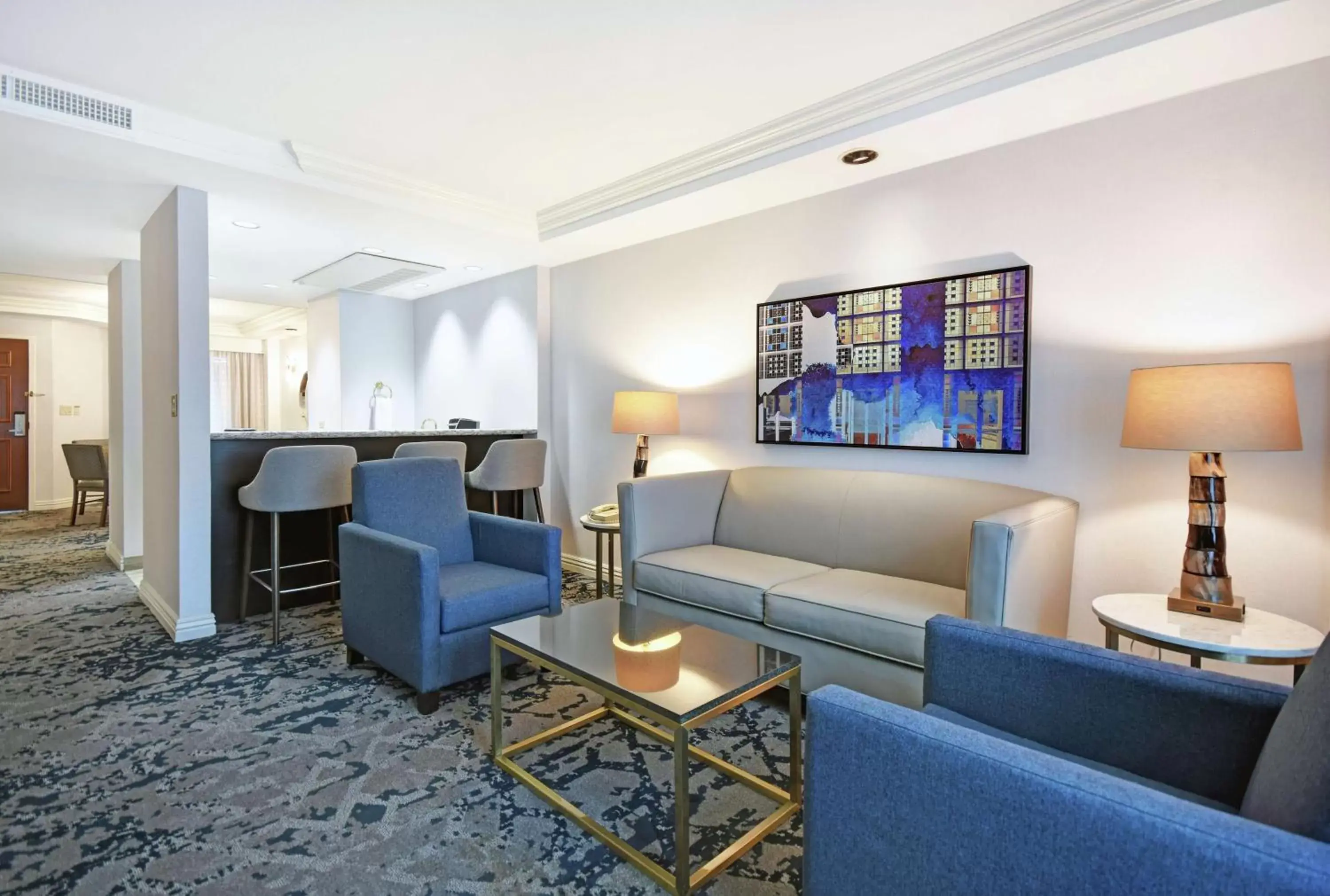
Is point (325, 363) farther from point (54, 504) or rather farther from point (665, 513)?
point (665, 513)

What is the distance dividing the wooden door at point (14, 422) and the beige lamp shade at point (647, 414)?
25.8 feet

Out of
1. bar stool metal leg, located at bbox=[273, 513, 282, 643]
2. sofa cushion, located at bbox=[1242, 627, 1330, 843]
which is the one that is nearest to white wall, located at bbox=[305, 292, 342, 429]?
bar stool metal leg, located at bbox=[273, 513, 282, 643]

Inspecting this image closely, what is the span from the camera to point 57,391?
25.4 ft

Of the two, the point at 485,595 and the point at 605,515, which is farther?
the point at 605,515

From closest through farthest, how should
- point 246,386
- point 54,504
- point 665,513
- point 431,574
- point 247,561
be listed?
point 431,574 < point 665,513 < point 247,561 < point 54,504 < point 246,386

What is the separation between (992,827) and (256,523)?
158 inches

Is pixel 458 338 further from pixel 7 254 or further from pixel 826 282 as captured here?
pixel 826 282

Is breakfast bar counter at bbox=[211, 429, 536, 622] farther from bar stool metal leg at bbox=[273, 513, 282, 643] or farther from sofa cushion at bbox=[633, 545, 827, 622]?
sofa cushion at bbox=[633, 545, 827, 622]

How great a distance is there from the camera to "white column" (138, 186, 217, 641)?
11.0 ft

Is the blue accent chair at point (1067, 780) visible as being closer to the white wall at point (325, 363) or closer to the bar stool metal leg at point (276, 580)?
the bar stool metal leg at point (276, 580)

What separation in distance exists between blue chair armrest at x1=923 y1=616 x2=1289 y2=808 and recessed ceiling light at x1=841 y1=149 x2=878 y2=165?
2180mm

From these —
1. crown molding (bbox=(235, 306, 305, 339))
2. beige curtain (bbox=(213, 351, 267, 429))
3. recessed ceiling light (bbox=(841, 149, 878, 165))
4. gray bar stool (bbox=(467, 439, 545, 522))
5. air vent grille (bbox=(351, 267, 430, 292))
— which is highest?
crown molding (bbox=(235, 306, 305, 339))

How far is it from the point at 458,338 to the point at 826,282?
384cm

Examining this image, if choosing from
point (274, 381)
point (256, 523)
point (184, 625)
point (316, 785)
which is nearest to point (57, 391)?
point (274, 381)
